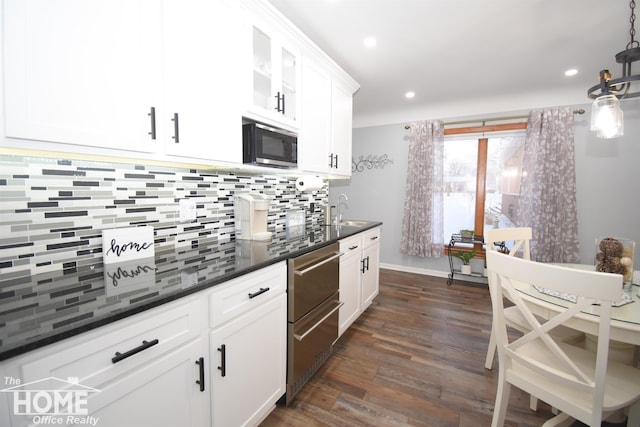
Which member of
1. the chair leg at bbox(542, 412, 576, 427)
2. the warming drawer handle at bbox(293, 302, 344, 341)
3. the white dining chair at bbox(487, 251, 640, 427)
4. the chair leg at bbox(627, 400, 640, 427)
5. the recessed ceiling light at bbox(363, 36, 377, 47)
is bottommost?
the chair leg at bbox(542, 412, 576, 427)

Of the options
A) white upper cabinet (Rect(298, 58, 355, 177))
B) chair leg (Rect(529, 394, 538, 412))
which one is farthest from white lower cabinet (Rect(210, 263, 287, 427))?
chair leg (Rect(529, 394, 538, 412))

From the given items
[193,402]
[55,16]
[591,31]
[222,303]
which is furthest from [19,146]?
[591,31]

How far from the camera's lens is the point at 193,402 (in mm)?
1034

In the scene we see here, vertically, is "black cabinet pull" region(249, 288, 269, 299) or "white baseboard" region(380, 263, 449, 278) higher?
"black cabinet pull" region(249, 288, 269, 299)

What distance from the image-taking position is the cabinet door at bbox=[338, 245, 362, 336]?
220cm

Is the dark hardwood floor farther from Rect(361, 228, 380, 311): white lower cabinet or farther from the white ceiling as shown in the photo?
the white ceiling

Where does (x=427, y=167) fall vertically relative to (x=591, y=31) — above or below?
below

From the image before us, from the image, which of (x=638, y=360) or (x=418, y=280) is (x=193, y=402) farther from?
(x=418, y=280)

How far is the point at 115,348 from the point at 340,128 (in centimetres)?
247

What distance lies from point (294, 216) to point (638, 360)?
230 centimetres

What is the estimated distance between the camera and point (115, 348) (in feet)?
2.57

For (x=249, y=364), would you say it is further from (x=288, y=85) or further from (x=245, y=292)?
(x=288, y=85)

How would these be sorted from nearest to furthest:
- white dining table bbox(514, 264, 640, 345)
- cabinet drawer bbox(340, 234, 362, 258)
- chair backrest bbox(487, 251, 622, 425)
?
chair backrest bbox(487, 251, 622, 425) → white dining table bbox(514, 264, 640, 345) → cabinet drawer bbox(340, 234, 362, 258)

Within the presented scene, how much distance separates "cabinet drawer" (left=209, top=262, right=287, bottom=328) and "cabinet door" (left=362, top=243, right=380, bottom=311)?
132 cm
